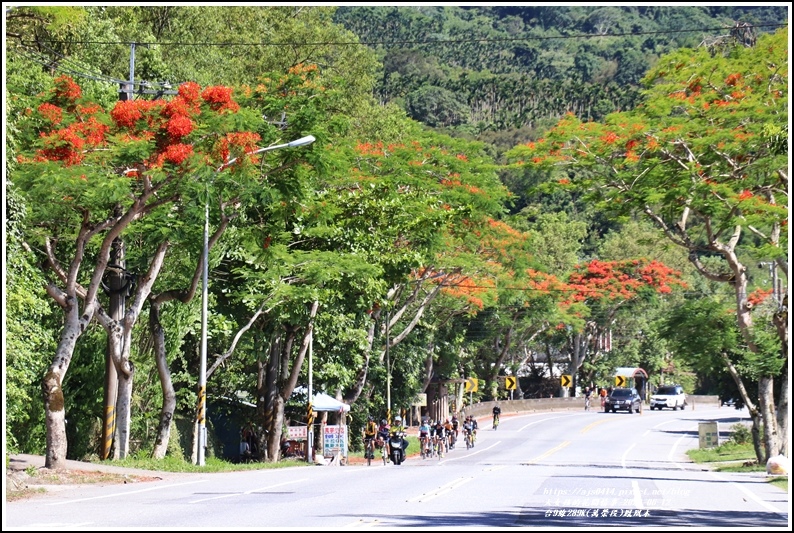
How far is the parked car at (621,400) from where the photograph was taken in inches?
3083

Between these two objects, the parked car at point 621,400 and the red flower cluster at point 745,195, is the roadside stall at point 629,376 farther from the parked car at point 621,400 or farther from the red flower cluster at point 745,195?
the red flower cluster at point 745,195

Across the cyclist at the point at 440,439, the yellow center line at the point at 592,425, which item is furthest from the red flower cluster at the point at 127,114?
the yellow center line at the point at 592,425

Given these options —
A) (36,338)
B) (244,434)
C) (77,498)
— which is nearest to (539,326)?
(244,434)

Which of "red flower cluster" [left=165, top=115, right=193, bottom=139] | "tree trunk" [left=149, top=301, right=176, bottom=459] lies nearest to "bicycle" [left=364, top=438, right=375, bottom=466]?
"tree trunk" [left=149, top=301, right=176, bottom=459]

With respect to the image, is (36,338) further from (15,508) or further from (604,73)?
(604,73)

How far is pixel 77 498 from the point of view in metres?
18.3

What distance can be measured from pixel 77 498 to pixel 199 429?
1081 centimetres

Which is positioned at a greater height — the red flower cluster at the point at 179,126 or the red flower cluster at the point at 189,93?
the red flower cluster at the point at 189,93

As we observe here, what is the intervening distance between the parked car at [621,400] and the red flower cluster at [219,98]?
2325 inches

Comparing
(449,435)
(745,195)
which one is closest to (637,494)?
(745,195)

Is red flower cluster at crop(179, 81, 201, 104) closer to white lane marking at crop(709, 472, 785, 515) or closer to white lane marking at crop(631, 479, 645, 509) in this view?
white lane marking at crop(631, 479, 645, 509)

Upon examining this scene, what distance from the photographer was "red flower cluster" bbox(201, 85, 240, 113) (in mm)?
23312

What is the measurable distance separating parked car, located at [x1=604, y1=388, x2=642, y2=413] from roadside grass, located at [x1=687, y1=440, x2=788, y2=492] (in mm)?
27088

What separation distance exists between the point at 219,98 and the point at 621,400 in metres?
59.5
